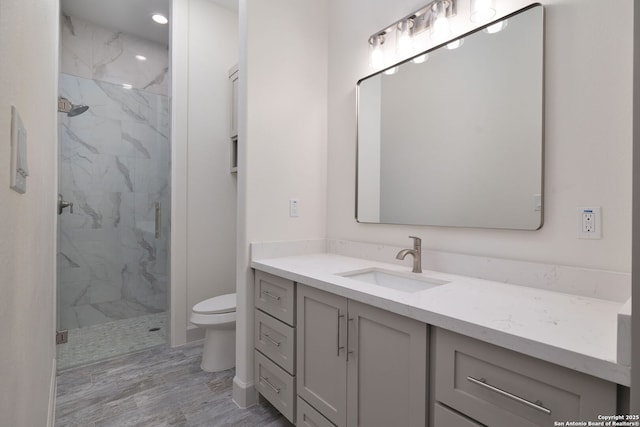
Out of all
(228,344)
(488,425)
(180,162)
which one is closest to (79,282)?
Answer: (180,162)

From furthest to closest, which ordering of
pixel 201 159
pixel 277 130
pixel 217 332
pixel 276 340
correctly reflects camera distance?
pixel 201 159
pixel 217 332
pixel 277 130
pixel 276 340

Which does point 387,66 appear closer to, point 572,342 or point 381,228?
point 381,228

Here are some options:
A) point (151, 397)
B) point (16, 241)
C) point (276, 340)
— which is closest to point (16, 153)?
point (16, 241)

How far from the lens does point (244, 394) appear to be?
1782mm

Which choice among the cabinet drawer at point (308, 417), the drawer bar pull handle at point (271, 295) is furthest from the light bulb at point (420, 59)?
the cabinet drawer at point (308, 417)

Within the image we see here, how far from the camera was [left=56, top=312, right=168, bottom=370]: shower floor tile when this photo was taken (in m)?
2.38

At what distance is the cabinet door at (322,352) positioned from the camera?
4.09 ft

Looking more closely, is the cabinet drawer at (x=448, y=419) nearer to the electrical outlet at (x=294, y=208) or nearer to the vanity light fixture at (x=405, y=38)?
the electrical outlet at (x=294, y=208)

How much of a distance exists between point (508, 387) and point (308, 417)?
96cm

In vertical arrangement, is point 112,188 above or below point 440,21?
below

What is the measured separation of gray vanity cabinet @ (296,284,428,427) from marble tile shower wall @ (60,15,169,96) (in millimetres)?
3139

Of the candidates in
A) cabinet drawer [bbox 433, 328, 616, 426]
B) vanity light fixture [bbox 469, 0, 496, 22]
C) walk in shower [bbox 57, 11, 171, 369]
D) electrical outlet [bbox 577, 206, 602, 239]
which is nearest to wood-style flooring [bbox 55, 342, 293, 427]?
walk in shower [bbox 57, 11, 171, 369]

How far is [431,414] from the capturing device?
94 centimetres

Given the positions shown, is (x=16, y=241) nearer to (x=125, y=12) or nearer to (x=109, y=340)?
(x=109, y=340)
